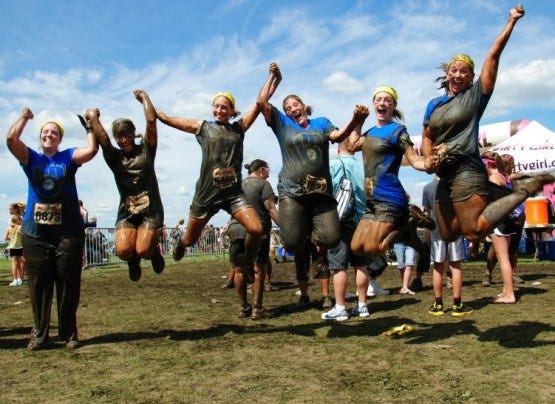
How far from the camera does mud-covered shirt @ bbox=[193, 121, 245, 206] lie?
6.04 m

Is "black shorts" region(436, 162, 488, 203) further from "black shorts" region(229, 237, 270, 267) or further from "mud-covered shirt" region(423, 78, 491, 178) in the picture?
"black shorts" region(229, 237, 270, 267)

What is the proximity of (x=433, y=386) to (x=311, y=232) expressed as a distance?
2.58m

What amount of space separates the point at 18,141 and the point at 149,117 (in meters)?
1.44

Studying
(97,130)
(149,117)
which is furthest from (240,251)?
(97,130)

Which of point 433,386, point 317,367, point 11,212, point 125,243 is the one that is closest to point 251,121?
point 125,243

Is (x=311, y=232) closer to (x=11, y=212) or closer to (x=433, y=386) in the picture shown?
(x=433, y=386)

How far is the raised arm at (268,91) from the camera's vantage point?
20.1 ft

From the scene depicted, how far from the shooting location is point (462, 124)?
506 cm

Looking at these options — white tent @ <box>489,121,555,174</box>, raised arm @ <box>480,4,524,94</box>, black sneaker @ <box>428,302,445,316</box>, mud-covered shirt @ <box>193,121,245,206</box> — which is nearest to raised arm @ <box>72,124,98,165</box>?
mud-covered shirt @ <box>193,121,245,206</box>

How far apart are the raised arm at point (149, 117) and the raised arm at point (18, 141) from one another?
4.22 feet

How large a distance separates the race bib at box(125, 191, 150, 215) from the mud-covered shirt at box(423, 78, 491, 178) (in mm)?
3328

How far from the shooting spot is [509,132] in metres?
17.8

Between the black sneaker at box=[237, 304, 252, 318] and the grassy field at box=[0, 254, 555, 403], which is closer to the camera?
the grassy field at box=[0, 254, 555, 403]

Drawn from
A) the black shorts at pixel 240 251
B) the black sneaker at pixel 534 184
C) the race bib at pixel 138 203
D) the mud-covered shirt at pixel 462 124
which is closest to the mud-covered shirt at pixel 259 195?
the black shorts at pixel 240 251
